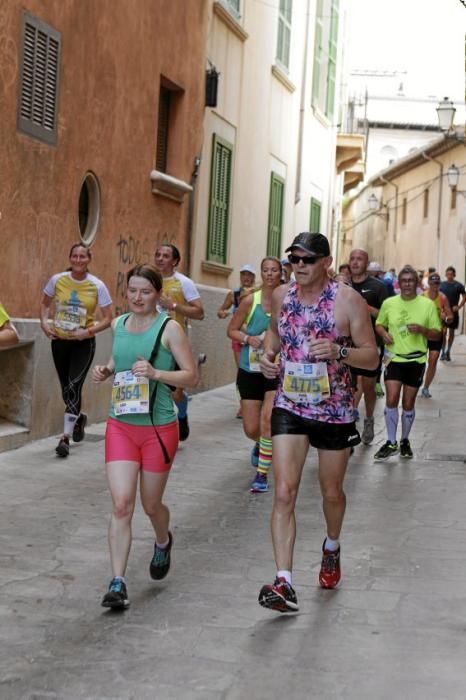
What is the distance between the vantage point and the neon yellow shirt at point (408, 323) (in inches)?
444

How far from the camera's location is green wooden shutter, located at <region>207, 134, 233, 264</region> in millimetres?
17844

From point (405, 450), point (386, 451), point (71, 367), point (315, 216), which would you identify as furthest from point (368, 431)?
point (315, 216)

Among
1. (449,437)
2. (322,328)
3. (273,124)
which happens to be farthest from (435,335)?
(273,124)

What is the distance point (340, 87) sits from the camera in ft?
99.6

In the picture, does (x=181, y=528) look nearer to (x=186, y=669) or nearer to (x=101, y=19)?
(x=186, y=669)

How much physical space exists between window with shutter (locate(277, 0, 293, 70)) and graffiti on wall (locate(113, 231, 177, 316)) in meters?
8.18

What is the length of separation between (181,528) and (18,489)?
1.60 m

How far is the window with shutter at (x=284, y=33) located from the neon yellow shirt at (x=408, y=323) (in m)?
11.4

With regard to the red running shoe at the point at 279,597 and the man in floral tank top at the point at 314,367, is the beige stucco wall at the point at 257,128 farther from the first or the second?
the red running shoe at the point at 279,597

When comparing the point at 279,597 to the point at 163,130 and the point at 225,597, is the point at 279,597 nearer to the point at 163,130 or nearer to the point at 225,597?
the point at 225,597

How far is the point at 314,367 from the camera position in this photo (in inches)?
237

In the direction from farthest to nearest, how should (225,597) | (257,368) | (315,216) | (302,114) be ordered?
1. (315,216)
2. (302,114)
3. (257,368)
4. (225,597)

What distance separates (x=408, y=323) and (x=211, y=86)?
678 centimetres

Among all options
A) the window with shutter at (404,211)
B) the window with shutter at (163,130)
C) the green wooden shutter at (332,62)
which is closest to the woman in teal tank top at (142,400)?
the window with shutter at (163,130)
